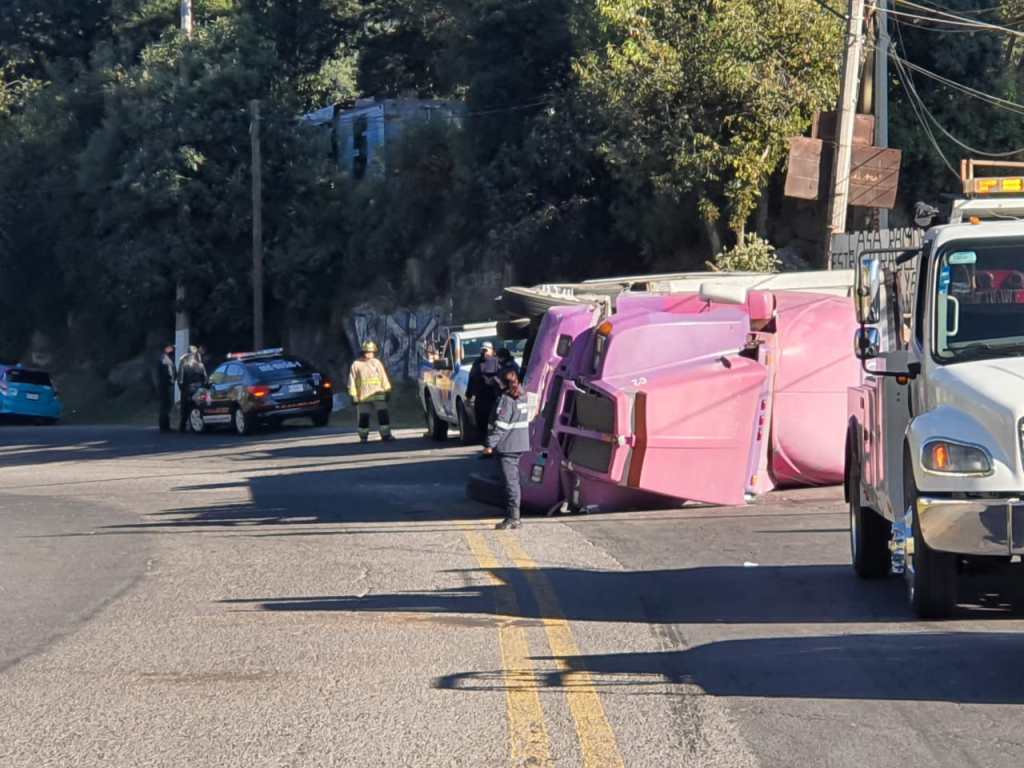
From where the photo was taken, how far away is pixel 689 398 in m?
15.6

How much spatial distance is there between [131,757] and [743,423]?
394 inches

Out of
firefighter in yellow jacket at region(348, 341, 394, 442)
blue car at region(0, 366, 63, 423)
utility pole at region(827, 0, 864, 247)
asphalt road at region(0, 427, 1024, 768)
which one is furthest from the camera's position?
blue car at region(0, 366, 63, 423)

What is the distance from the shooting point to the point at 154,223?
49.2 metres

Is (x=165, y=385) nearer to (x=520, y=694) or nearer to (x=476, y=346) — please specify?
(x=476, y=346)

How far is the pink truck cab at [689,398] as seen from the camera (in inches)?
611

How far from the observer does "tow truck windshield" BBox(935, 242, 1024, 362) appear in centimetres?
921

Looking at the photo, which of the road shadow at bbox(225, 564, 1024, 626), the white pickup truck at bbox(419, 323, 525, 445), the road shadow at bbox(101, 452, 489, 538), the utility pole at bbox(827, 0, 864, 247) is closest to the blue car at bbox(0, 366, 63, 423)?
the white pickup truck at bbox(419, 323, 525, 445)

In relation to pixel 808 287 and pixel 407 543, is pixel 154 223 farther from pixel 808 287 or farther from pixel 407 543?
pixel 407 543

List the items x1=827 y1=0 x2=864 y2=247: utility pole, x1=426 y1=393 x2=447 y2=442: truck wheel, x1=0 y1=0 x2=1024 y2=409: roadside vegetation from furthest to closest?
x1=0 y1=0 x2=1024 y2=409: roadside vegetation → x1=426 y1=393 x2=447 y2=442: truck wheel → x1=827 y1=0 x2=864 y2=247: utility pole

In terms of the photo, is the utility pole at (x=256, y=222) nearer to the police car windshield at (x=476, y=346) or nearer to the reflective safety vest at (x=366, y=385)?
Result: the reflective safety vest at (x=366, y=385)

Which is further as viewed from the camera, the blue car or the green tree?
the blue car

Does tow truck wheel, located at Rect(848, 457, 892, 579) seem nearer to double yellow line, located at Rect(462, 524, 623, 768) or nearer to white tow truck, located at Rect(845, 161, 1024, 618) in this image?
white tow truck, located at Rect(845, 161, 1024, 618)

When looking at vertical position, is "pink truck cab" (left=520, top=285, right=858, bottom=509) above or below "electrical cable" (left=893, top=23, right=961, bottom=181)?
below

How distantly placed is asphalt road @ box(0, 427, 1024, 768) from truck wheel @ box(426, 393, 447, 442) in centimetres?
1034
